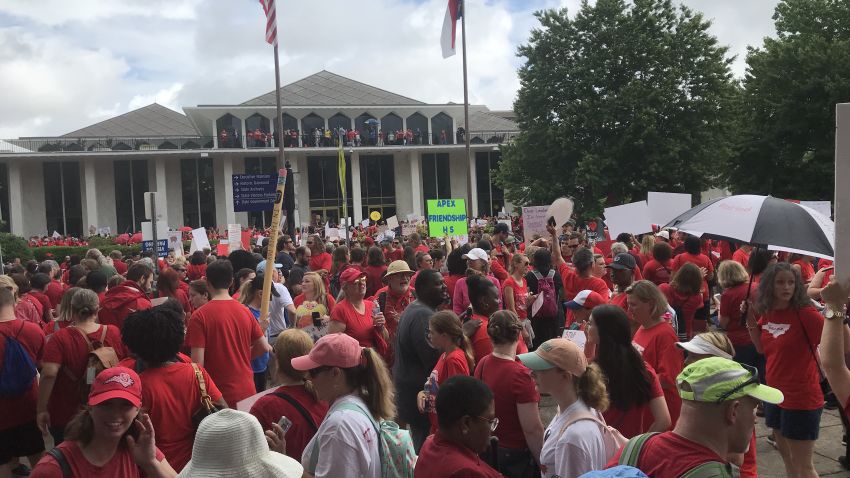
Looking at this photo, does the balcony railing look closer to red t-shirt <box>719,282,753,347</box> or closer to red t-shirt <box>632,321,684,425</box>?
red t-shirt <box>719,282,753,347</box>

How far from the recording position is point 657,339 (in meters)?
4.36

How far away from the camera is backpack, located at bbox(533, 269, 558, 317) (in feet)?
26.5

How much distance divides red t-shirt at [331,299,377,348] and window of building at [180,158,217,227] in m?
45.4

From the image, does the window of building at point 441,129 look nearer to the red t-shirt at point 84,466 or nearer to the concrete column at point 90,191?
the concrete column at point 90,191

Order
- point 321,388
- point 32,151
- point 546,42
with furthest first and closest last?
point 32,151, point 546,42, point 321,388

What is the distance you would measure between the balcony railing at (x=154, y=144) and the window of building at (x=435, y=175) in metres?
3.49

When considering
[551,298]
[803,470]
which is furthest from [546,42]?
[803,470]

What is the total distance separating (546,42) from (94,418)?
31195mm

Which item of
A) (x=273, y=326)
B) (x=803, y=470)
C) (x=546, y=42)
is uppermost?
(x=546, y=42)

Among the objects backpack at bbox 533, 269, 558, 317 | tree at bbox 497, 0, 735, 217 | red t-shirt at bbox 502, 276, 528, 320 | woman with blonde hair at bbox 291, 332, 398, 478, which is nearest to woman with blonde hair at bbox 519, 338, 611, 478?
woman with blonde hair at bbox 291, 332, 398, 478

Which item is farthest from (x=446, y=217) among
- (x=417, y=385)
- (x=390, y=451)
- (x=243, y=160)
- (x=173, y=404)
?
(x=243, y=160)

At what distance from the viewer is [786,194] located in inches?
1160

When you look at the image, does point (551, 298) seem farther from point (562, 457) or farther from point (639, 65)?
point (639, 65)

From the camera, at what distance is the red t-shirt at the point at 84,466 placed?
269cm
